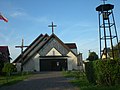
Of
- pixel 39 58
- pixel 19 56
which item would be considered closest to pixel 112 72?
pixel 39 58

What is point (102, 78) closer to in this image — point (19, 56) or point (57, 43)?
point (57, 43)

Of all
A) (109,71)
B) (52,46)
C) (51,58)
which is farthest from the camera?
(52,46)

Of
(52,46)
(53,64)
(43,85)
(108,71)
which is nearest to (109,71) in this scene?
(108,71)

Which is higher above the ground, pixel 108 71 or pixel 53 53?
pixel 53 53

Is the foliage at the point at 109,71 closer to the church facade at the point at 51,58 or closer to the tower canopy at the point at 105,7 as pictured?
the tower canopy at the point at 105,7

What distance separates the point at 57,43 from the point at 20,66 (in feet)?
29.8

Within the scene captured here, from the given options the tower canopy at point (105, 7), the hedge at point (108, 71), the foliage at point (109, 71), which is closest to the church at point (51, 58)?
the tower canopy at point (105, 7)

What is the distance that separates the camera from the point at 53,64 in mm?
53500

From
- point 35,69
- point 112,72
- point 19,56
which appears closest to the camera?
point 112,72

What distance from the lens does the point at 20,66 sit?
5384 cm

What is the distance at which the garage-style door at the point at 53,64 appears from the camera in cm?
5288

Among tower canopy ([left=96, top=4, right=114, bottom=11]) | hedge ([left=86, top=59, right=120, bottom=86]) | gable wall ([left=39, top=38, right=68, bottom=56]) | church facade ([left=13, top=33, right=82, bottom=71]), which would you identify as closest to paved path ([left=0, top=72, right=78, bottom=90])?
hedge ([left=86, top=59, right=120, bottom=86])

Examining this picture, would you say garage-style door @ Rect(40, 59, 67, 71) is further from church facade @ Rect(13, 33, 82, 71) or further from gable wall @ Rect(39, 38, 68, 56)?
gable wall @ Rect(39, 38, 68, 56)

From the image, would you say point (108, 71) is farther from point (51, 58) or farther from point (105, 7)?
point (51, 58)
